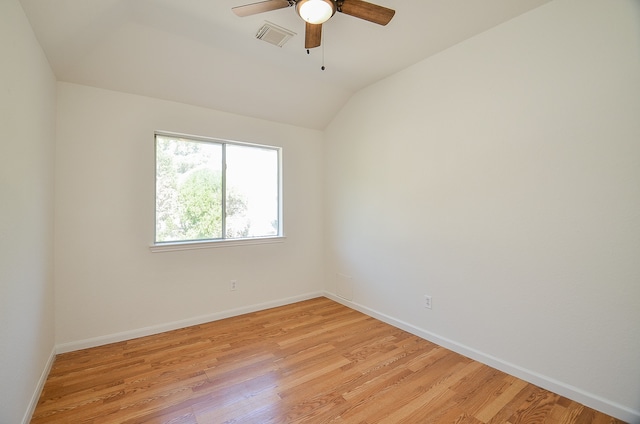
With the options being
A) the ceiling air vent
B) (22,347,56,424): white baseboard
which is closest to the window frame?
(22,347,56,424): white baseboard

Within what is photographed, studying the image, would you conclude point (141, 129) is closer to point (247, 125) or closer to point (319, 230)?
point (247, 125)

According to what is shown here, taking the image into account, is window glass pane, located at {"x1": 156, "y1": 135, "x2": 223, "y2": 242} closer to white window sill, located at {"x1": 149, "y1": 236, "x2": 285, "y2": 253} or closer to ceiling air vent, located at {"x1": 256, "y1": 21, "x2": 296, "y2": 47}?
white window sill, located at {"x1": 149, "y1": 236, "x2": 285, "y2": 253}

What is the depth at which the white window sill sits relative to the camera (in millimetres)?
2945

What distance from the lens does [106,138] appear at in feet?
8.79

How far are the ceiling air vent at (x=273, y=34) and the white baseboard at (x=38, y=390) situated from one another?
310 centimetres

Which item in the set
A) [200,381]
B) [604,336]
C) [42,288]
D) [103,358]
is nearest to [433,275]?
→ [604,336]

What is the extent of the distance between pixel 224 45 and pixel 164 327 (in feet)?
9.58

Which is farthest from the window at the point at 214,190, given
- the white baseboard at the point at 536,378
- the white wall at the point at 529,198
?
the white baseboard at the point at 536,378

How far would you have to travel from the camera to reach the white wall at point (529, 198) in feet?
5.74

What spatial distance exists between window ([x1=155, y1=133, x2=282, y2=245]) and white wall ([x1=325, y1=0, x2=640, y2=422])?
161 centimetres

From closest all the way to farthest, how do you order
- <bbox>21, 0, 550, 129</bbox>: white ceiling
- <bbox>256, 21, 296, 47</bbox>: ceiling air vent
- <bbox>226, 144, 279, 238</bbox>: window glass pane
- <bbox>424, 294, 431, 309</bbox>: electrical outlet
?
1. <bbox>21, 0, 550, 129</bbox>: white ceiling
2. <bbox>256, 21, 296, 47</bbox>: ceiling air vent
3. <bbox>424, 294, 431, 309</bbox>: electrical outlet
4. <bbox>226, 144, 279, 238</bbox>: window glass pane

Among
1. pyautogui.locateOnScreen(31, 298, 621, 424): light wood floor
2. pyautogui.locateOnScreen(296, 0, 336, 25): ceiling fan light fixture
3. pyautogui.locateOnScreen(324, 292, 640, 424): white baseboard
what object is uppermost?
pyautogui.locateOnScreen(296, 0, 336, 25): ceiling fan light fixture

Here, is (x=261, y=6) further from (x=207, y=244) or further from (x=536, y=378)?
(x=536, y=378)

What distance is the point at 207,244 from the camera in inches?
127
